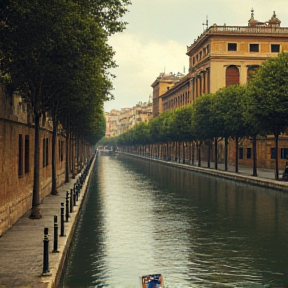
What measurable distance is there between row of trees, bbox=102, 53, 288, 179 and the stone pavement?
26.1m

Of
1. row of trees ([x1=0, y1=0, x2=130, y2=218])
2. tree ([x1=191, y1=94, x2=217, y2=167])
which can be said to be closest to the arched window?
tree ([x1=191, y1=94, x2=217, y2=167])

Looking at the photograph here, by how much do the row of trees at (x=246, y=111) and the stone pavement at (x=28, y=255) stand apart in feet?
85.6

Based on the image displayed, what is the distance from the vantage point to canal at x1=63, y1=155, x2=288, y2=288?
A: 13211mm

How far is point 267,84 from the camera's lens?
144ft

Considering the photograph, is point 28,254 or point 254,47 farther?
point 254,47

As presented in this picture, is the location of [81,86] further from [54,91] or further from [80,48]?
[80,48]

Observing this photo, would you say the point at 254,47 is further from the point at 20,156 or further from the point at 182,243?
the point at 182,243

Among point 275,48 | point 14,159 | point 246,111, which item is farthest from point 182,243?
point 275,48

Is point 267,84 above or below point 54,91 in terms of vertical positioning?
above

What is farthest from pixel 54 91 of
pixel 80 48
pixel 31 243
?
pixel 31 243

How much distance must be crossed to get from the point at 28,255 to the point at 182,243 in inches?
228

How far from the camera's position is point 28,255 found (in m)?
13.7

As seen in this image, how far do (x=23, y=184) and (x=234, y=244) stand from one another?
409 inches

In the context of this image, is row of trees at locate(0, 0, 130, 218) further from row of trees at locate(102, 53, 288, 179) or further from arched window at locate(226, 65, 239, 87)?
arched window at locate(226, 65, 239, 87)
